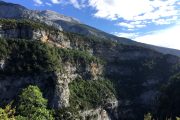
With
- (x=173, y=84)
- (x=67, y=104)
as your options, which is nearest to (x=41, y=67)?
(x=67, y=104)

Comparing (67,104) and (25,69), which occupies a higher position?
(25,69)

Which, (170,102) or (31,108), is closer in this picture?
(31,108)

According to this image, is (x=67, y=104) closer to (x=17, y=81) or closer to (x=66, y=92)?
(x=66, y=92)

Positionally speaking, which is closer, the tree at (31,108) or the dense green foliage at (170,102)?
the tree at (31,108)

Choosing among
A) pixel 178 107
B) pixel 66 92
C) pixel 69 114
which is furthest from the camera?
pixel 66 92

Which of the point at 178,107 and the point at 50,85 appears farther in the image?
the point at 50,85

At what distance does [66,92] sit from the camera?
651 ft

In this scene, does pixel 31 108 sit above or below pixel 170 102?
above

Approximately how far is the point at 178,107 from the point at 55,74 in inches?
2298

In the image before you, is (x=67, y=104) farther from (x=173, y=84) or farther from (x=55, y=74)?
(x=173, y=84)

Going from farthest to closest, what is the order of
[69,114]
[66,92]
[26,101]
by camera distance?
1. [66,92]
2. [69,114]
3. [26,101]

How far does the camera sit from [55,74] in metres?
196

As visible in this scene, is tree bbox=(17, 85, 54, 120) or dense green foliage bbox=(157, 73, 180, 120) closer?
tree bbox=(17, 85, 54, 120)

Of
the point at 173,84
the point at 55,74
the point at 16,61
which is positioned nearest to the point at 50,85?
the point at 55,74
